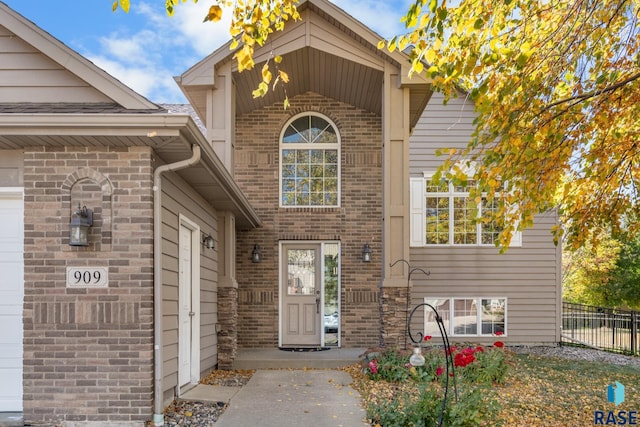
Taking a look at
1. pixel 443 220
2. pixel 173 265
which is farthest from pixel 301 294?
pixel 173 265

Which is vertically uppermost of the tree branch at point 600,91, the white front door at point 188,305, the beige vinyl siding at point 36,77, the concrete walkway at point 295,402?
the beige vinyl siding at point 36,77

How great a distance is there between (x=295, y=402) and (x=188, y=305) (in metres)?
1.83

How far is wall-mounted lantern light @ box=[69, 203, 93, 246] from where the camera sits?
484 cm

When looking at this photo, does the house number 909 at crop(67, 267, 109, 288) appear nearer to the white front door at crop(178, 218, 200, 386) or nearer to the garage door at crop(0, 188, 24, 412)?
the garage door at crop(0, 188, 24, 412)

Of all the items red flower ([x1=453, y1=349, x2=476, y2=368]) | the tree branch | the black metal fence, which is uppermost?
the tree branch

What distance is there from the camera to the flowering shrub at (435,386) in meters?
4.66

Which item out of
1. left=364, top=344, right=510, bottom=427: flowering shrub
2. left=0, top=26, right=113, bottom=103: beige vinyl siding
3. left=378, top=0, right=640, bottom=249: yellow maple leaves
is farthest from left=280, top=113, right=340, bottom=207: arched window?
left=0, top=26, right=113, bottom=103: beige vinyl siding

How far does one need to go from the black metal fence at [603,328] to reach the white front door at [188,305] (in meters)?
9.63

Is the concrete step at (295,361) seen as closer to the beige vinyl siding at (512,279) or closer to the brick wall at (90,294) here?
the beige vinyl siding at (512,279)

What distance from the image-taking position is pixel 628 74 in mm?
5285

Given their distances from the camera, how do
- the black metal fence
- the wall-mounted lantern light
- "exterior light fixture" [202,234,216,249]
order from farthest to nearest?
the black metal fence → "exterior light fixture" [202,234,216,249] → the wall-mounted lantern light

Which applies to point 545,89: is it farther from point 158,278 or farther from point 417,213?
point 417,213

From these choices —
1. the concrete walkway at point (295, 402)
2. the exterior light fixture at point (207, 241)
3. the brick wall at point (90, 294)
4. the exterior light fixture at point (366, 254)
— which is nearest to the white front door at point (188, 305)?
the exterior light fixture at point (207, 241)

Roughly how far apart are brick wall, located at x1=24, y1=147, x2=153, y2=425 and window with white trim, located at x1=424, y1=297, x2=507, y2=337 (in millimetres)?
8335
